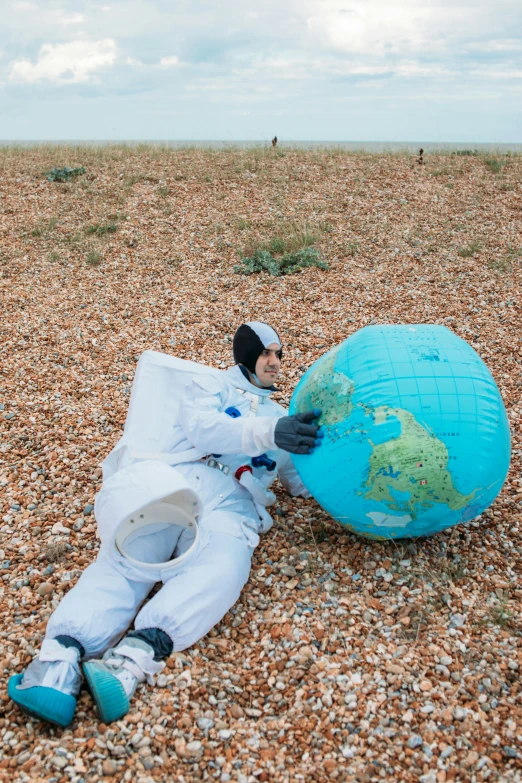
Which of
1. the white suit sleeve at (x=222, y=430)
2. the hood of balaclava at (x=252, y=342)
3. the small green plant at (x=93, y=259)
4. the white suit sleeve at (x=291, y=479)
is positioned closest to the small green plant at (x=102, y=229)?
the small green plant at (x=93, y=259)

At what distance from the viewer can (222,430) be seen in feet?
13.7

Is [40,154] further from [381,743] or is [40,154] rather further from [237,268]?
[381,743]

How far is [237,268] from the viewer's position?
9.57 meters

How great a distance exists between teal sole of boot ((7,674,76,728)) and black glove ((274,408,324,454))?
1.77 m

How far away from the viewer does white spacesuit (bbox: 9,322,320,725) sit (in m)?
3.29

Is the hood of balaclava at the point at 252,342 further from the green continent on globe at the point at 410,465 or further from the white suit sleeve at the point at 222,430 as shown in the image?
the green continent on globe at the point at 410,465

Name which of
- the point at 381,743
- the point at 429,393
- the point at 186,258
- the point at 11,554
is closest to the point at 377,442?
the point at 429,393

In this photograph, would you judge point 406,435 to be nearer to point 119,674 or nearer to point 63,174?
point 119,674

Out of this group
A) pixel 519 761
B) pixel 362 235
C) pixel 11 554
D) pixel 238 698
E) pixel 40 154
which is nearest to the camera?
pixel 519 761

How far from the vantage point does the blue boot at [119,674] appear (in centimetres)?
316

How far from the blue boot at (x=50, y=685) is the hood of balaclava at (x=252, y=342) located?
2200 mm

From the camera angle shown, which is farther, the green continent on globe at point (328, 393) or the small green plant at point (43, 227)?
the small green plant at point (43, 227)

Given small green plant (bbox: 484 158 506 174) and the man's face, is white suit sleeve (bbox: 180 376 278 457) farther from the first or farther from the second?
small green plant (bbox: 484 158 506 174)

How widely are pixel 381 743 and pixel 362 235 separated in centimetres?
853
